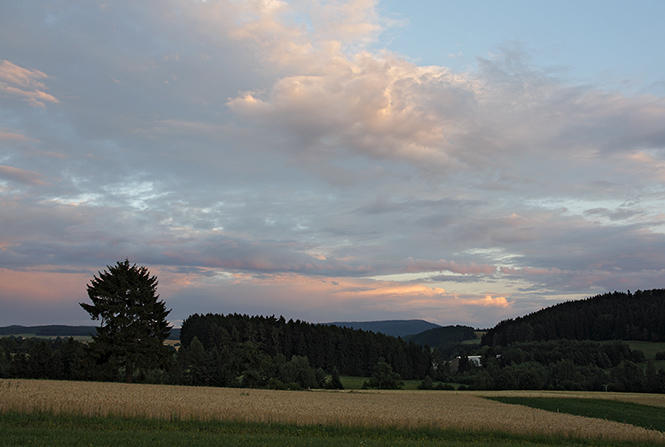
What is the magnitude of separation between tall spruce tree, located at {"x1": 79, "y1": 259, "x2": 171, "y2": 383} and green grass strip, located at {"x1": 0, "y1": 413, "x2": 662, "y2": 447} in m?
32.8

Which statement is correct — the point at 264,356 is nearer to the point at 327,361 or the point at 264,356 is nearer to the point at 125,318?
the point at 125,318

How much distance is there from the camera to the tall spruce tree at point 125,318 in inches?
2078

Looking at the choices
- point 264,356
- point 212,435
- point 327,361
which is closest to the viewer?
point 212,435

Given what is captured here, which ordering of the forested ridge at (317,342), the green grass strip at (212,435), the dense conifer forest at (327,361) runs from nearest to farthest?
1. the green grass strip at (212,435)
2. the dense conifer forest at (327,361)
3. the forested ridge at (317,342)

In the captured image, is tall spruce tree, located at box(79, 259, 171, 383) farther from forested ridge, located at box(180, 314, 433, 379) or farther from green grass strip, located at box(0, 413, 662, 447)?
forested ridge, located at box(180, 314, 433, 379)

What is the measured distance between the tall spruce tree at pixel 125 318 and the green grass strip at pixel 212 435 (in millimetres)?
32843

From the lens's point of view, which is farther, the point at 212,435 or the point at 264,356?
the point at 264,356

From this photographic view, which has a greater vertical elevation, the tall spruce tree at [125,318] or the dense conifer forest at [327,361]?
the tall spruce tree at [125,318]

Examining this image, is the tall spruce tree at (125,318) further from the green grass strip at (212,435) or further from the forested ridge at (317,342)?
the forested ridge at (317,342)

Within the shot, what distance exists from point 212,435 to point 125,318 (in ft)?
128

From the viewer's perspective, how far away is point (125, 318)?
53.7 metres

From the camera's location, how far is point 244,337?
449 feet

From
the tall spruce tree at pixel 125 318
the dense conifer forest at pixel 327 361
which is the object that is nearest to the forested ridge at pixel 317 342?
the dense conifer forest at pixel 327 361

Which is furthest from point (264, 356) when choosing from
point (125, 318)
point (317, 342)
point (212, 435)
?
point (317, 342)
